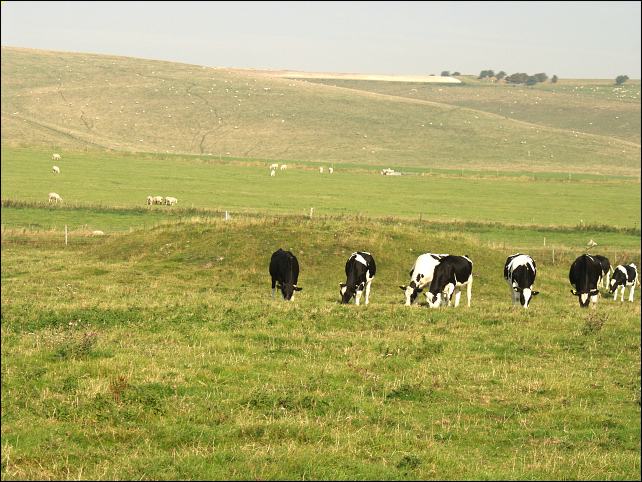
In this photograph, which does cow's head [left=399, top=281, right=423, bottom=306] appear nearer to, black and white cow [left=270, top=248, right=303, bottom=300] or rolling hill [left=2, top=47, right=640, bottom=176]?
black and white cow [left=270, top=248, right=303, bottom=300]

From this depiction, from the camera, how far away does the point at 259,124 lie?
160000mm

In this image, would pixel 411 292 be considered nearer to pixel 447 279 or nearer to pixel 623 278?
pixel 447 279

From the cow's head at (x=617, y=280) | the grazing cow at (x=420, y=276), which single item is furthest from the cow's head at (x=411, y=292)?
the cow's head at (x=617, y=280)

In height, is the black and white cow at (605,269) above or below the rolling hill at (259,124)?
below

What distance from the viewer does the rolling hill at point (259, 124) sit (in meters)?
141

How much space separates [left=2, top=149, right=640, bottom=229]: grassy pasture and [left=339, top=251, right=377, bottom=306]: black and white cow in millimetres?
28653

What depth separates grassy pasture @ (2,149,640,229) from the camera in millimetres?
65750

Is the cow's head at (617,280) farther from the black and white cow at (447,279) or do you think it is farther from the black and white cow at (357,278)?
the black and white cow at (357,278)

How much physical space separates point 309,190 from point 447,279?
5704cm

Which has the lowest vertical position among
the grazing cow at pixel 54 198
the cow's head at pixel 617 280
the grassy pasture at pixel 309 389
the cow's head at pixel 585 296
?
the grazing cow at pixel 54 198

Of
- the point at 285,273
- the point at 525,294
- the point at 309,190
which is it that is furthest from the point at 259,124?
the point at 525,294

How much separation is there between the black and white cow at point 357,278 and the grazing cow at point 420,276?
1.61 metres

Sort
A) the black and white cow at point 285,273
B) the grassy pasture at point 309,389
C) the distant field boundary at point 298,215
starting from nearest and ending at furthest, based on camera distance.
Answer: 1. the grassy pasture at point 309,389
2. the black and white cow at point 285,273
3. the distant field boundary at point 298,215

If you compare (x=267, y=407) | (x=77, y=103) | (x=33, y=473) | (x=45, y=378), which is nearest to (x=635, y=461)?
(x=267, y=407)
